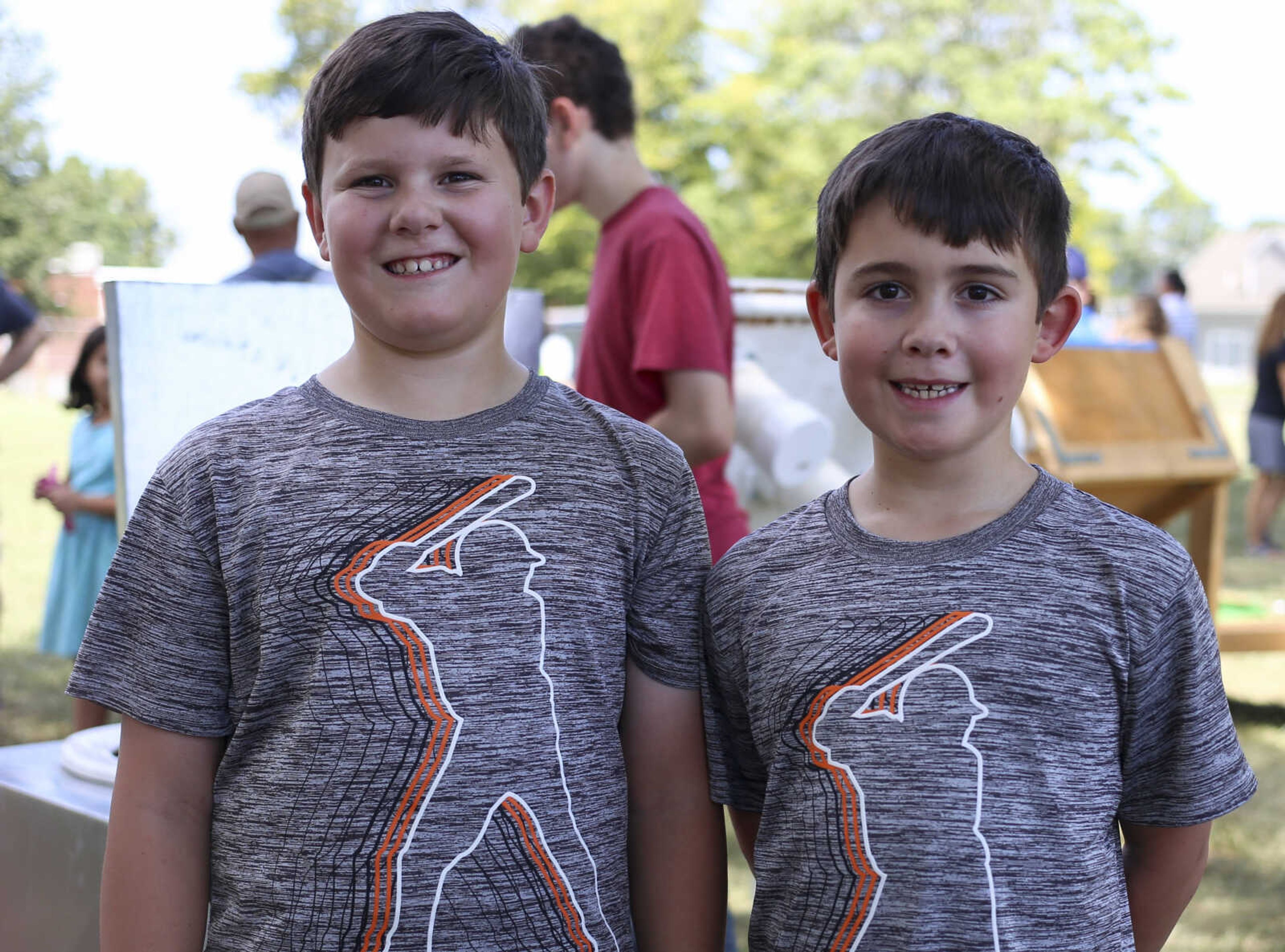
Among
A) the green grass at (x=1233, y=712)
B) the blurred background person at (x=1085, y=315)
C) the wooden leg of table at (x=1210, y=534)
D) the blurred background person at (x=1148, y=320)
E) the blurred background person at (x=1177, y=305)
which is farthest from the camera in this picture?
the blurred background person at (x=1177, y=305)

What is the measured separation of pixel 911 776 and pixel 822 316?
1.89ft

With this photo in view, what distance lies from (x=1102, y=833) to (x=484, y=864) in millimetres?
639

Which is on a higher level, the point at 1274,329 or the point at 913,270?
the point at 913,270

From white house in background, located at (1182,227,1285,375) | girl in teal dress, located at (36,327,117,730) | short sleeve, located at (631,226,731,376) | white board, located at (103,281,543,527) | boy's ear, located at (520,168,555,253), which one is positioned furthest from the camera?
white house in background, located at (1182,227,1285,375)

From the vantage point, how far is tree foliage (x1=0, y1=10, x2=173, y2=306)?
955 inches

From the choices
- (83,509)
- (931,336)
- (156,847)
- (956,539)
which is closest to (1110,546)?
(956,539)

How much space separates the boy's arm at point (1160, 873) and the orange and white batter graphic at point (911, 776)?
0.81ft

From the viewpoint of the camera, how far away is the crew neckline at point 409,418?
1374 mm

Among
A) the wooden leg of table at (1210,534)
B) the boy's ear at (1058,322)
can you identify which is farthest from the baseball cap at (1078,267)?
the boy's ear at (1058,322)

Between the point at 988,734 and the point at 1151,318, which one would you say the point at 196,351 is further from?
the point at 1151,318

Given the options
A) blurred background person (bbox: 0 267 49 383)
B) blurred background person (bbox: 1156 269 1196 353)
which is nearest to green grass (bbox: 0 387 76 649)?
blurred background person (bbox: 0 267 49 383)

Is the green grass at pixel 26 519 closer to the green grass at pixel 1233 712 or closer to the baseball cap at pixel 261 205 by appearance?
the green grass at pixel 1233 712

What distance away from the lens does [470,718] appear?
130cm

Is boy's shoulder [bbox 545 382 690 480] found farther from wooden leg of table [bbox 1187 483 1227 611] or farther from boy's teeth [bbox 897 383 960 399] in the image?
wooden leg of table [bbox 1187 483 1227 611]
